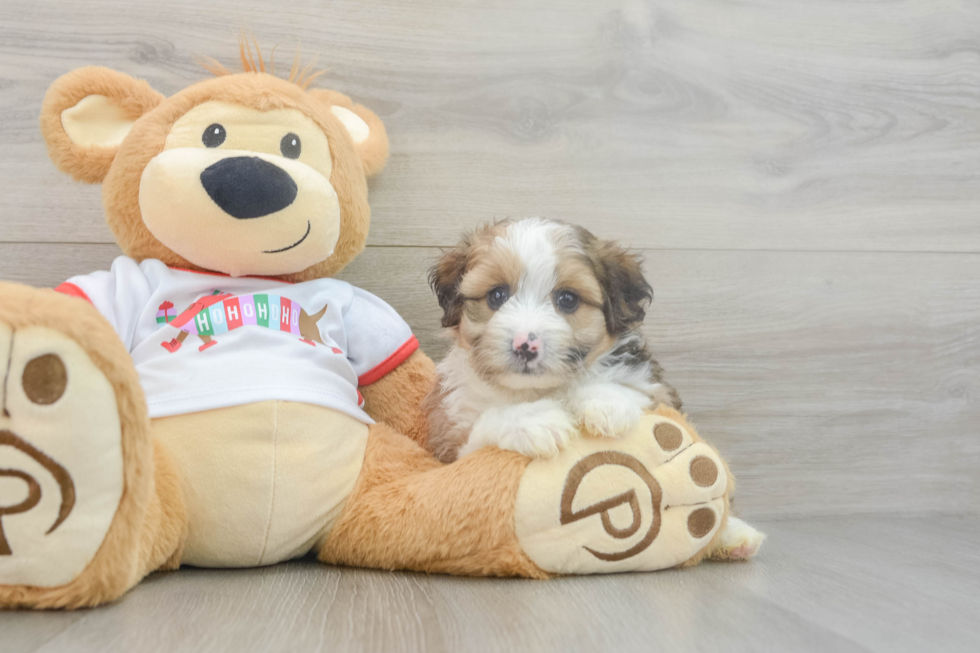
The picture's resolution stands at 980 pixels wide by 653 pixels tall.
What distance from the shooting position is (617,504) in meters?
1.29

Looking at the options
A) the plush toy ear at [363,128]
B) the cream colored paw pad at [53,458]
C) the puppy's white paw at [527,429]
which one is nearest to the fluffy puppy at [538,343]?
the puppy's white paw at [527,429]

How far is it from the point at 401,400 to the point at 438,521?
1.37ft

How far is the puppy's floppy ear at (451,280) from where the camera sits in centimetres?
152

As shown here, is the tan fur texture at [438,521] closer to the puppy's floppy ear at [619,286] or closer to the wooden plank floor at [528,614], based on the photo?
the wooden plank floor at [528,614]

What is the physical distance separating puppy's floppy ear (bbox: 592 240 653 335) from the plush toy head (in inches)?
21.4

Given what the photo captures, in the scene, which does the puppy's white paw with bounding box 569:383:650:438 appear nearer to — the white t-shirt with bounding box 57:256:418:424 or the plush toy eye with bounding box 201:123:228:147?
the white t-shirt with bounding box 57:256:418:424

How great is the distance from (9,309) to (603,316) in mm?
994

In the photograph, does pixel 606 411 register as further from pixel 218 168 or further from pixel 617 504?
pixel 218 168

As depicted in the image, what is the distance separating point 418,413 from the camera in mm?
A: 1656

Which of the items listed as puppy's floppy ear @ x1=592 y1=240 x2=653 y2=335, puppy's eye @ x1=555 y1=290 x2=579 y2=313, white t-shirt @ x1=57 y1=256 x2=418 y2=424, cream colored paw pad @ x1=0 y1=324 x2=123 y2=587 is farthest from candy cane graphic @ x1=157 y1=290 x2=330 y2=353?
puppy's floppy ear @ x1=592 y1=240 x2=653 y2=335

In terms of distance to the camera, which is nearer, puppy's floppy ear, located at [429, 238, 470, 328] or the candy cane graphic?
the candy cane graphic

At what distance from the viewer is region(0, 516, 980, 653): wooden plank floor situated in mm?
957

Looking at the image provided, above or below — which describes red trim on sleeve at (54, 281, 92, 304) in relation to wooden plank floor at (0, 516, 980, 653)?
above

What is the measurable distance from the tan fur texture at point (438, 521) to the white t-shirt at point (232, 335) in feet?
0.63
